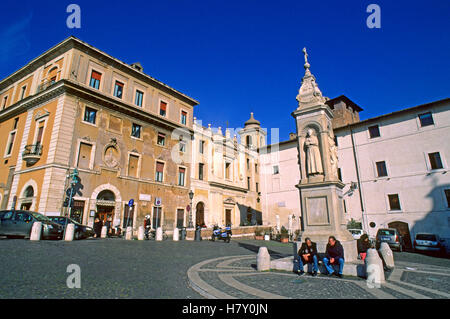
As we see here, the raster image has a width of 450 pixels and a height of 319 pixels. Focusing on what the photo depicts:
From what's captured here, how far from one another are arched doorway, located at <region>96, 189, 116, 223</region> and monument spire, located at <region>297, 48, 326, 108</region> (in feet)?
55.9

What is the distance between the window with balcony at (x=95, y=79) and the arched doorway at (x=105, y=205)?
9059mm

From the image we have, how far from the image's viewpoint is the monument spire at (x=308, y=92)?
9.66 m

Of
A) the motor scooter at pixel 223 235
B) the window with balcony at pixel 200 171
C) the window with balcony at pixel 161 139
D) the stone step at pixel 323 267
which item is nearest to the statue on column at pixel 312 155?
the stone step at pixel 323 267

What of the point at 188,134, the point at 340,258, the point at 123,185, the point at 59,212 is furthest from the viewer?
the point at 188,134

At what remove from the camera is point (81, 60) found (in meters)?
20.8

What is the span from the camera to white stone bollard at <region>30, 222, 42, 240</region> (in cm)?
1227

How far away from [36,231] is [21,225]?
125 cm

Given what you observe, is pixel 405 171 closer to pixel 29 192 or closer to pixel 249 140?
pixel 249 140

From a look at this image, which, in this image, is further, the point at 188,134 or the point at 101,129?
the point at 188,134

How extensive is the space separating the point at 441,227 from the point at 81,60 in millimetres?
32334
